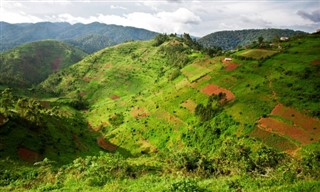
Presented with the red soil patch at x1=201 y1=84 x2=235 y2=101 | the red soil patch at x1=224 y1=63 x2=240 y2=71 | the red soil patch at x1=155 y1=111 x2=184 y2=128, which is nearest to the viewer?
the red soil patch at x1=201 y1=84 x2=235 y2=101

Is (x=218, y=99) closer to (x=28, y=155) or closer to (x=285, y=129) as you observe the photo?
(x=285, y=129)

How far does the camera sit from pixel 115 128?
110 meters

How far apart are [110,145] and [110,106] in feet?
162

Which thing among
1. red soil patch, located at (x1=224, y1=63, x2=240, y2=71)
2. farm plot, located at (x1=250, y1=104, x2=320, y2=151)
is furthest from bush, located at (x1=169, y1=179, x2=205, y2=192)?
red soil patch, located at (x1=224, y1=63, x2=240, y2=71)

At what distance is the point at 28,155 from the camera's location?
57625 millimetres

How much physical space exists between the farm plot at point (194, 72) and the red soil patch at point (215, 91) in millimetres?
13367

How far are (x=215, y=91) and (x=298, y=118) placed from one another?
30.4 metres

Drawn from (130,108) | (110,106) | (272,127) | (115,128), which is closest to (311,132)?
(272,127)

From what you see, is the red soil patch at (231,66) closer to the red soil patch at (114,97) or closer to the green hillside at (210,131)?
the green hillside at (210,131)

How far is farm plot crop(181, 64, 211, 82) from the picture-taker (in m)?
119

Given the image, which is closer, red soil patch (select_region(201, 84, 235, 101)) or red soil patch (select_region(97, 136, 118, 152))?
red soil patch (select_region(201, 84, 235, 101))

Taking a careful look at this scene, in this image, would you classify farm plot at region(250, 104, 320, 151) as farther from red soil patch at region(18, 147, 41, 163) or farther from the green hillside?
red soil patch at region(18, 147, 41, 163)

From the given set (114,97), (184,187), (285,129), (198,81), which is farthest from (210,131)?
(114,97)

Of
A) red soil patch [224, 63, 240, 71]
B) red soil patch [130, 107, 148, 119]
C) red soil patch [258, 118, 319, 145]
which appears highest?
red soil patch [224, 63, 240, 71]
